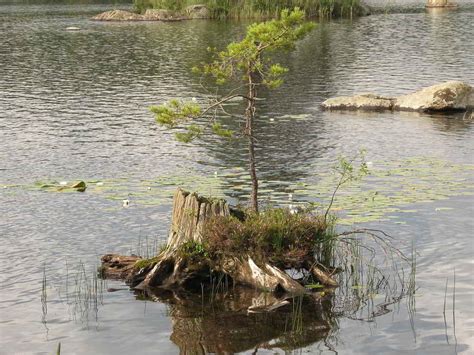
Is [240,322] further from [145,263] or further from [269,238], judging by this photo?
[145,263]

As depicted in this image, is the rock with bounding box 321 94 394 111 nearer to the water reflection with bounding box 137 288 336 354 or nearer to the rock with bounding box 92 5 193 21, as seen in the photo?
the water reflection with bounding box 137 288 336 354

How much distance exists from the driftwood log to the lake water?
2.87ft

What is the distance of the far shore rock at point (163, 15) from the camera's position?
10790cm

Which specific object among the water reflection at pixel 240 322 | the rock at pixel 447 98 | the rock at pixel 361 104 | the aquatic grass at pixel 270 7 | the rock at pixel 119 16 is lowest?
the water reflection at pixel 240 322

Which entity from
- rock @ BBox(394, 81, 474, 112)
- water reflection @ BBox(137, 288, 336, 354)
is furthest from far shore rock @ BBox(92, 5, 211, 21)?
water reflection @ BBox(137, 288, 336, 354)

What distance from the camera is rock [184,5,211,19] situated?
353 ft

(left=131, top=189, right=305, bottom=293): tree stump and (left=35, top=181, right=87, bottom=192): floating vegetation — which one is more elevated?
(left=131, top=189, right=305, bottom=293): tree stump

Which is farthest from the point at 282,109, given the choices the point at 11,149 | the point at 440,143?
the point at 11,149

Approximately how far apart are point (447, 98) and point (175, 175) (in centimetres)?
1826

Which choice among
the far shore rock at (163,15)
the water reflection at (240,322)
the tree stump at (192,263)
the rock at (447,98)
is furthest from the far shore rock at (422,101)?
the far shore rock at (163,15)

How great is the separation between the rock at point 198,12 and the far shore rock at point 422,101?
6009cm

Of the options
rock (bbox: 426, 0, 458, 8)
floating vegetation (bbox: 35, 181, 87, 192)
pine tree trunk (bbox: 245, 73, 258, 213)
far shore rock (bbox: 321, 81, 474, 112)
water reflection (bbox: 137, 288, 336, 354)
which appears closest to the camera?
water reflection (bbox: 137, 288, 336, 354)

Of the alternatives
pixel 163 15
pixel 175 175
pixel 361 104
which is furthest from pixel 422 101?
pixel 163 15

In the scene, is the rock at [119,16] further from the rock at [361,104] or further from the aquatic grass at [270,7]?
the rock at [361,104]
